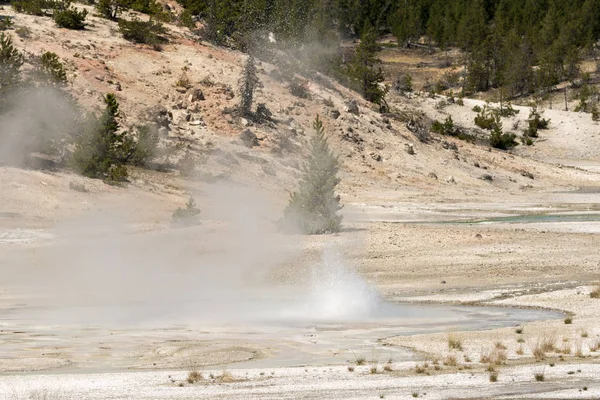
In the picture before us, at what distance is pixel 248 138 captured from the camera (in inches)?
2534

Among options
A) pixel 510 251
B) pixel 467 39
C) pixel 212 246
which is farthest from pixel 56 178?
pixel 467 39

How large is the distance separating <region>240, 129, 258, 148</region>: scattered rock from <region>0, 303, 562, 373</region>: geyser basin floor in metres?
37.9

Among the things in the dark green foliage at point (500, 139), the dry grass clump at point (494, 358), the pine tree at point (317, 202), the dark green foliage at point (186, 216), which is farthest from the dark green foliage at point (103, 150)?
the dark green foliage at point (500, 139)

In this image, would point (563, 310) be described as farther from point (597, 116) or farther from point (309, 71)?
point (597, 116)

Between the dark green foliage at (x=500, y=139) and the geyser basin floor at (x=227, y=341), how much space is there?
62192 mm

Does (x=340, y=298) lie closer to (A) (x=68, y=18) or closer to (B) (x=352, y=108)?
(A) (x=68, y=18)

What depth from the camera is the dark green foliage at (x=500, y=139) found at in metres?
87.8

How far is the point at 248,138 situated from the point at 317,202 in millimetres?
22515

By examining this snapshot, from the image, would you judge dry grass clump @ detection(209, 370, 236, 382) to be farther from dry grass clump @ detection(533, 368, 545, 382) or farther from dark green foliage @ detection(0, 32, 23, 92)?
dark green foliage @ detection(0, 32, 23, 92)

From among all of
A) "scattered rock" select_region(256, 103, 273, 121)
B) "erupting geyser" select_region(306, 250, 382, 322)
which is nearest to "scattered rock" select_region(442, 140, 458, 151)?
"scattered rock" select_region(256, 103, 273, 121)

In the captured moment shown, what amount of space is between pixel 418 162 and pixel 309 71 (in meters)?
13.6

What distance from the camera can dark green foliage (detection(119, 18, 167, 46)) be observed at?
70.0m

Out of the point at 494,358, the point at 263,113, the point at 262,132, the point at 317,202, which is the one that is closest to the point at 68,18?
the point at 263,113

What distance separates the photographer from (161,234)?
41.5 m
